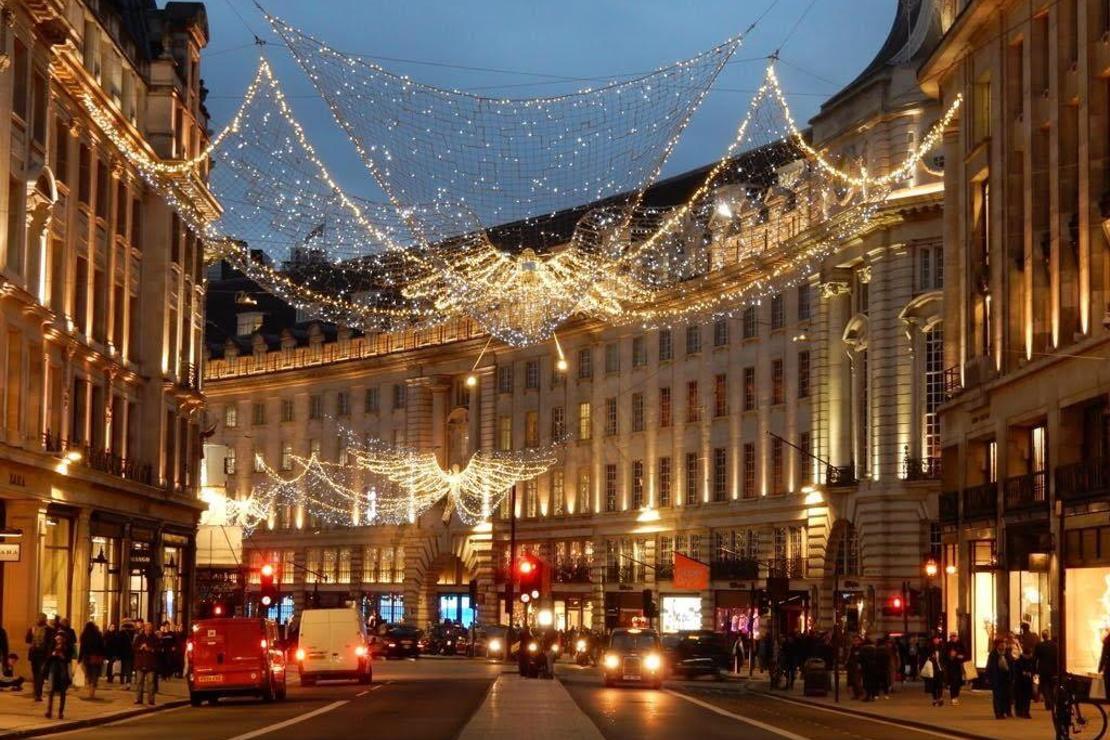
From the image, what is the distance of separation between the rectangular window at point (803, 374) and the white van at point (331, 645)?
3143cm

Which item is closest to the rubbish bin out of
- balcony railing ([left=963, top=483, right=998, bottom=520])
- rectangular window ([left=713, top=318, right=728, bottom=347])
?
balcony railing ([left=963, top=483, right=998, bottom=520])

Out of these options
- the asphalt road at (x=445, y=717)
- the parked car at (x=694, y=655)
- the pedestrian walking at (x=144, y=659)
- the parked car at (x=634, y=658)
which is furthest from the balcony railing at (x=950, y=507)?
the pedestrian walking at (x=144, y=659)

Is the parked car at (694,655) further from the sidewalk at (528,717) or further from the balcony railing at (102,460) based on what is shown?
the balcony railing at (102,460)

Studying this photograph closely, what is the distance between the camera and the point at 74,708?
130 ft

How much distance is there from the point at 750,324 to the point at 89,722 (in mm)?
53003

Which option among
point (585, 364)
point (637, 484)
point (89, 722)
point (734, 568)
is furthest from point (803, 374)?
point (89, 722)

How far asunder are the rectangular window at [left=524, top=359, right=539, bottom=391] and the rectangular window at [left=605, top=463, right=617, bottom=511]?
31.2 ft

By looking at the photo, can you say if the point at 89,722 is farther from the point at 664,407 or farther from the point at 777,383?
the point at 664,407

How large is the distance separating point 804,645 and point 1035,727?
21596 mm

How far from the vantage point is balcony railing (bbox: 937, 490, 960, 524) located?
5603 cm

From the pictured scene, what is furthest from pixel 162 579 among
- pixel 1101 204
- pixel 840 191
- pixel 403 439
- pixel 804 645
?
pixel 403 439

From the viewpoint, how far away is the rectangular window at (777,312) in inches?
3260

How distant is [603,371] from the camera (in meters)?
99.3

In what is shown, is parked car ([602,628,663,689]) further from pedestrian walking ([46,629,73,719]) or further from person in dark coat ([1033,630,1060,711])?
pedestrian walking ([46,629,73,719])
